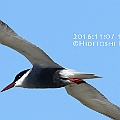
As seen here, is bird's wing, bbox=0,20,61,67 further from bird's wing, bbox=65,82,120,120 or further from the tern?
bird's wing, bbox=65,82,120,120

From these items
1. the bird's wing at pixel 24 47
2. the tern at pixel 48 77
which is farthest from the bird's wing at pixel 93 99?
the bird's wing at pixel 24 47

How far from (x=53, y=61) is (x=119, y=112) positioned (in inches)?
62.5

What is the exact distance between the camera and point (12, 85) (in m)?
14.9

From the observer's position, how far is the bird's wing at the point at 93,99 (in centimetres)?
1470

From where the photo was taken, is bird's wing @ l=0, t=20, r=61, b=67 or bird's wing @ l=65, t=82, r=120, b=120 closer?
bird's wing @ l=0, t=20, r=61, b=67

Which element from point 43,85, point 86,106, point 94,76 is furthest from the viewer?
point 86,106

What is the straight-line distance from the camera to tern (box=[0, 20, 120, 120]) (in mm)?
13984

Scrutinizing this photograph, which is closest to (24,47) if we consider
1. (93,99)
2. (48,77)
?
→ (48,77)

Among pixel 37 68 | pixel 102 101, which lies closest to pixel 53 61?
pixel 37 68

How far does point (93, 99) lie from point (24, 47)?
6.11ft

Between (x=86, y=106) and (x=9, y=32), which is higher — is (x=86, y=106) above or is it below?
below

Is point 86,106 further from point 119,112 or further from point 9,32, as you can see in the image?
point 9,32

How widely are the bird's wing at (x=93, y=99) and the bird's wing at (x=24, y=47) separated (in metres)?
0.97

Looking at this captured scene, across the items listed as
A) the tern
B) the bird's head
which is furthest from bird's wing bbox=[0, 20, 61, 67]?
the bird's head
